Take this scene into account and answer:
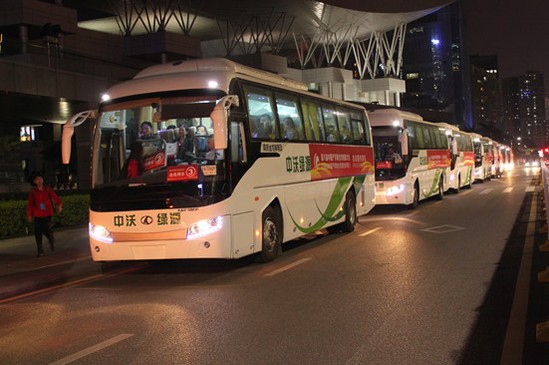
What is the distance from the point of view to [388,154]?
70.6 feet

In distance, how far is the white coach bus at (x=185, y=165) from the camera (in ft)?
32.0

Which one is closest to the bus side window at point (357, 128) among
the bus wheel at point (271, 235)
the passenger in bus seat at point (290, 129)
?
Answer: the passenger in bus seat at point (290, 129)

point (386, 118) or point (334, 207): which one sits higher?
point (386, 118)

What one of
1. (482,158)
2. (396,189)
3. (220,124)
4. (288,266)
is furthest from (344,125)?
(482,158)

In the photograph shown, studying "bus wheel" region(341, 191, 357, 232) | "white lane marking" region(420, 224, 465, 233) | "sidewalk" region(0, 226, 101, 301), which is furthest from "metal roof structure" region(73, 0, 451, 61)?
"white lane marking" region(420, 224, 465, 233)

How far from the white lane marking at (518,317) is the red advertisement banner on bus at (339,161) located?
15.2 ft

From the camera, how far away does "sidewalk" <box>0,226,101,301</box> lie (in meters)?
10.2

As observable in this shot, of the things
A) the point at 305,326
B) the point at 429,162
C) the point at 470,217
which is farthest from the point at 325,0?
the point at 305,326

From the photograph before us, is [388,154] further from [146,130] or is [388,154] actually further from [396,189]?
[146,130]

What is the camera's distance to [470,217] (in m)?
18.3

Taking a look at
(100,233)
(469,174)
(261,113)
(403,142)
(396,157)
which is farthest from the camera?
(469,174)

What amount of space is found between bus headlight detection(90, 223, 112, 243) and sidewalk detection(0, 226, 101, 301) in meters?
1.09

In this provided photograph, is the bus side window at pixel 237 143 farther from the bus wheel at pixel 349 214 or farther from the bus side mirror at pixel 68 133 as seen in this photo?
the bus wheel at pixel 349 214

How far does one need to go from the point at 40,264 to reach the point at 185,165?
4287 mm
